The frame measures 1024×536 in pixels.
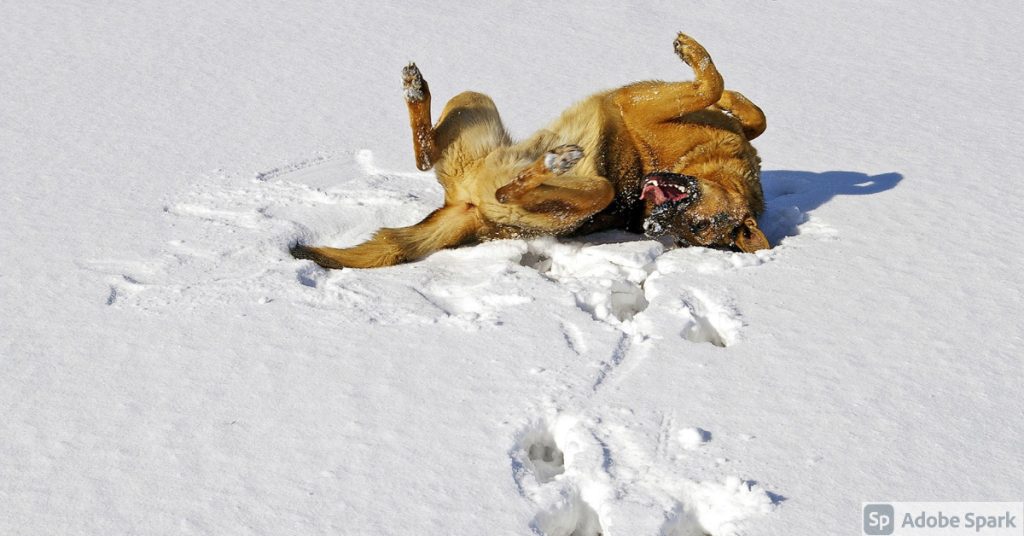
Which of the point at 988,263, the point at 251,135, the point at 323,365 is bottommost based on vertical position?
the point at 988,263

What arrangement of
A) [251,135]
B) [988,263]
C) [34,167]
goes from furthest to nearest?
[251,135] → [34,167] → [988,263]

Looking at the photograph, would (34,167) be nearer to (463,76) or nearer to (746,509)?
(463,76)

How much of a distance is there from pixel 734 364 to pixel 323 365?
144cm

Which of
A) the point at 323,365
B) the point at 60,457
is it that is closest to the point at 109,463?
the point at 60,457

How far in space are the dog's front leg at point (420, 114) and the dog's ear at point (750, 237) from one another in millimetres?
1491

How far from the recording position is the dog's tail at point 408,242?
4.39 meters

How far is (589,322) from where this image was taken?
3896mm

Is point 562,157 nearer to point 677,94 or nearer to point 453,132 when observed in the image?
point 453,132

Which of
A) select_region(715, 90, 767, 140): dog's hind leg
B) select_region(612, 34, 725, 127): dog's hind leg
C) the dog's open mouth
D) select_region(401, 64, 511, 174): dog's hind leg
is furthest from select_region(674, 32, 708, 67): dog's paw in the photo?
select_region(401, 64, 511, 174): dog's hind leg

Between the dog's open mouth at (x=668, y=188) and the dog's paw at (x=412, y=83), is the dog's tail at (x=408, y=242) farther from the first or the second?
the dog's open mouth at (x=668, y=188)

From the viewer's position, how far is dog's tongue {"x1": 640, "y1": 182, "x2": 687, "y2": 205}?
475cm

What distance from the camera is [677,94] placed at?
4945 mm

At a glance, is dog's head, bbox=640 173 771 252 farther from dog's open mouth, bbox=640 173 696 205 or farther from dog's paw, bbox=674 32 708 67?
dog's paw, bbox=674 32 708 67

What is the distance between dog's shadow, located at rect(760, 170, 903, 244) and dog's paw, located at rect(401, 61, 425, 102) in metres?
1.82
